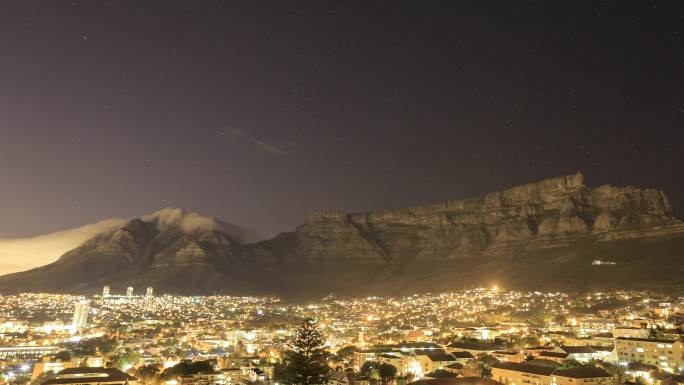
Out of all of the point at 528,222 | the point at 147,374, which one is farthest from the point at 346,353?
the point at 528,222

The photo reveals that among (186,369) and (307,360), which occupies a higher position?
(307,360)

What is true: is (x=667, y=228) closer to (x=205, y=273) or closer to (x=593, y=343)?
(x=593, y=343)

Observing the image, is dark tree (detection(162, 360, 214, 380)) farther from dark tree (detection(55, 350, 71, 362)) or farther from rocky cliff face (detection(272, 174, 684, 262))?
rocky cliff face (detection(272, 174, 684, 262))

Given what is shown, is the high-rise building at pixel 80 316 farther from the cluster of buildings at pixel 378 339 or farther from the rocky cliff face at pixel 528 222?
the rocky cliff face at pixel 528 222

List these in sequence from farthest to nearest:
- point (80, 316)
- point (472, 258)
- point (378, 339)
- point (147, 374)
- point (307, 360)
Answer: point (472, 258), point (80, 316), point (378, 339), point (147, 374), point (307, 360)

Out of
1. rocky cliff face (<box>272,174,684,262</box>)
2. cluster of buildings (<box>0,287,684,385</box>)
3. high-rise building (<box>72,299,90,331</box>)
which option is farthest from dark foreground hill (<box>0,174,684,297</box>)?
high-rise building (<box>72,299,90,331</box>)

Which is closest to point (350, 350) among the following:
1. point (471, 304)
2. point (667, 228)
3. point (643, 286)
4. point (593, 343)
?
point (593, 343)

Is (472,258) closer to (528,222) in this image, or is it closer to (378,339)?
(528,222)
